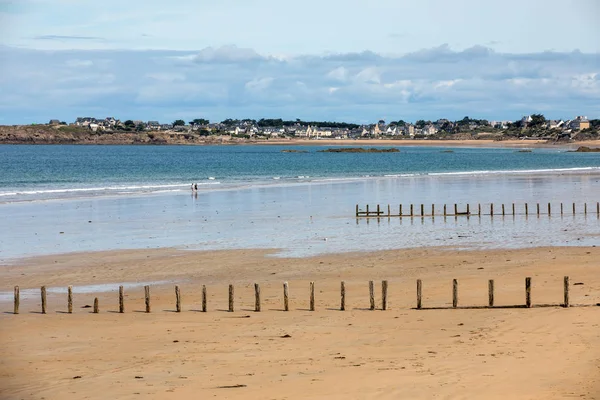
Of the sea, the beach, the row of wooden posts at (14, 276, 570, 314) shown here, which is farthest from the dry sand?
the sea

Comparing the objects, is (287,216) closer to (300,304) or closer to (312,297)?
(300,304)

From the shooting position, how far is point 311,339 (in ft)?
70.9

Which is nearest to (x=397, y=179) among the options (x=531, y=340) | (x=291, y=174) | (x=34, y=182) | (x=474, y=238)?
(x=291, y=174)

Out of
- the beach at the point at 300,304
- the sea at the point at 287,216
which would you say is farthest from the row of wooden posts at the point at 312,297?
the sea at the point at 287,216

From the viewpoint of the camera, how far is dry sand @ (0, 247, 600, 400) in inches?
679

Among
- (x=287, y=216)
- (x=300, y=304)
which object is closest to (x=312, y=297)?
(x=300, y=304)

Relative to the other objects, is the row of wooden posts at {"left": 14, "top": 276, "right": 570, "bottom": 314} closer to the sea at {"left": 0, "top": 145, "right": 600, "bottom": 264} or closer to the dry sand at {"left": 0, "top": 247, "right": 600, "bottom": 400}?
the dry sand at {"left": 0, "top": 247, "right": 600, "bottom": 400}

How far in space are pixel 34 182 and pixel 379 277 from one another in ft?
242

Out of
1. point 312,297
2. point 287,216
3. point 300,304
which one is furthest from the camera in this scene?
point 287,216

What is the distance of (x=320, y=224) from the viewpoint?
164 ft

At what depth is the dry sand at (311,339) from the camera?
56.6 ft

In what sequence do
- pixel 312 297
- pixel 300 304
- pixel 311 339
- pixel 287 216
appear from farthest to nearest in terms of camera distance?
pixel 287 216
pixel 300 304
pixel 312 297
pixel 311 339

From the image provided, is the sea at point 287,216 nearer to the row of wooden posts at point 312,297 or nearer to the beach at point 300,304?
the beach at point 300,304

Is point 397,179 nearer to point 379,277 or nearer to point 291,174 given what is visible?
point 291,174
